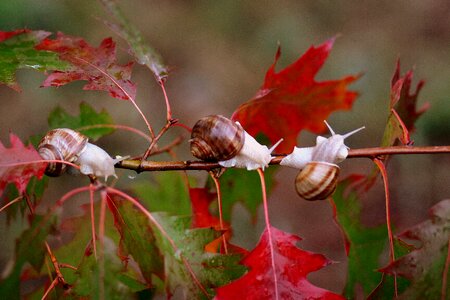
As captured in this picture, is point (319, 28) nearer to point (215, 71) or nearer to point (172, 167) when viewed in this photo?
point (215, 71)

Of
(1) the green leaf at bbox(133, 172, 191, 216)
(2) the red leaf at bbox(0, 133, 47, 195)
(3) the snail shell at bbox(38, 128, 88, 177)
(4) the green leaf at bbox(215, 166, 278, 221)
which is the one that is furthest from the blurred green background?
(2) the red leaf at bbox(0, 133, 47, 195)

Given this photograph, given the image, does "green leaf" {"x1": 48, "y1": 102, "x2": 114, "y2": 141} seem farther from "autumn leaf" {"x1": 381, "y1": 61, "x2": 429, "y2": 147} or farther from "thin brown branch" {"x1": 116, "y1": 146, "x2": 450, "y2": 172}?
"autumn leaf" {"x1": 381, "y1": 61, "x2": 429, "y2": 147}

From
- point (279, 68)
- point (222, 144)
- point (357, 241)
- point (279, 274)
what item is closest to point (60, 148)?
point (222, 144)

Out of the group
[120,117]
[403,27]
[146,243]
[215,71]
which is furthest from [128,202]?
[403,27]

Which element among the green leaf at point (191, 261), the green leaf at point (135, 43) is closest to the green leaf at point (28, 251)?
the green leaf at point (191, 261)

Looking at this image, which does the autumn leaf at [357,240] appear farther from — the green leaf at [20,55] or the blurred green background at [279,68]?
the blurred green background at [279,68]

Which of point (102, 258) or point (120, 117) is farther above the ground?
point (120, 117)
